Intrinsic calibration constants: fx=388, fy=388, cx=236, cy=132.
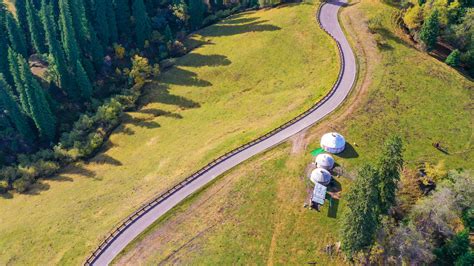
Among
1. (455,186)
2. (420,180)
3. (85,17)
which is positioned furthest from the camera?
(85,17)

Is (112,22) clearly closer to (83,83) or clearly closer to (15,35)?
(83,83)

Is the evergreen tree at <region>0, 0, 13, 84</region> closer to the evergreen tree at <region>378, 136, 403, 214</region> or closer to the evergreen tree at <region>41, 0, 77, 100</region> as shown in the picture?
the evergreen tree at <region>41, 0, 77, 100</region>

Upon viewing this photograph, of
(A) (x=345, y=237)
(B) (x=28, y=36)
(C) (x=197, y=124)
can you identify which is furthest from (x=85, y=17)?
(A) (x=345, y=237)

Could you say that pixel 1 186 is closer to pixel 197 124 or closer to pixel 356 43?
pixel 197 124

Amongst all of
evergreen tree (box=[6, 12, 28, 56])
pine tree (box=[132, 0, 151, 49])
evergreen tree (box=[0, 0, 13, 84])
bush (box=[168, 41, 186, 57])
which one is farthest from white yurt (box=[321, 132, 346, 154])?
evergreen tree (box=[6, 12, 28, 56])

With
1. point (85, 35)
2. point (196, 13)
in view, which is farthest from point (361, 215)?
point (196, 13)

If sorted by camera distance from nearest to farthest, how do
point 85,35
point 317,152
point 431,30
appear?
point 317,152 → point 431,30 → point 85,35
